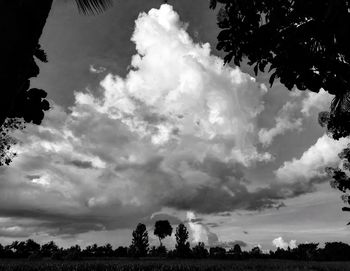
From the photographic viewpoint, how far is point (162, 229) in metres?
146

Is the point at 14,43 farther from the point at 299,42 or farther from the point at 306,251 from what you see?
the point at 306,251

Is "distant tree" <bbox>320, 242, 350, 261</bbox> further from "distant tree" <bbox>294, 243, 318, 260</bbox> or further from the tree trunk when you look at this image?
the tree trunk

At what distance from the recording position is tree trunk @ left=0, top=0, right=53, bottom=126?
1495 mm

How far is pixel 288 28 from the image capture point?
13.6ft

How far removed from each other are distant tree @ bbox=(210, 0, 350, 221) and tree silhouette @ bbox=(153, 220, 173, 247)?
14611 cm

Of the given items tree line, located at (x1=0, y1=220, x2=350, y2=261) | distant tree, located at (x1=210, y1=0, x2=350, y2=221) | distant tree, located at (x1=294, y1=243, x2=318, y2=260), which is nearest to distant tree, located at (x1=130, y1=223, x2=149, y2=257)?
tree line, located at (x1=0, y1=220, x2=350, y2=261)

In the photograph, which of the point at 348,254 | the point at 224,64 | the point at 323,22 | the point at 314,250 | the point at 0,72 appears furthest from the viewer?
the point at 314,250

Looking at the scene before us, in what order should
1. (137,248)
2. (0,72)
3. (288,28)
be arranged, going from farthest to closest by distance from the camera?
(137,248)
(288,28)
(0,72)

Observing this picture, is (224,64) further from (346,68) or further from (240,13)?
(346,68)

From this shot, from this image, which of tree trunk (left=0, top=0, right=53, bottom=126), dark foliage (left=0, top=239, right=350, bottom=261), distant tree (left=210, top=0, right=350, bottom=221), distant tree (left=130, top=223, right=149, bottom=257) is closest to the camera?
tree trunk (left=0, top=0, right=53, bottom=126)

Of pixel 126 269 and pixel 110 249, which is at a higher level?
pixel 110 249

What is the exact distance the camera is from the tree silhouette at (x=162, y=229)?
480 ft

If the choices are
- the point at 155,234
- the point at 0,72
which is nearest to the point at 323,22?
the point at 0,72

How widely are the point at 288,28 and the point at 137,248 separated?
144 m
